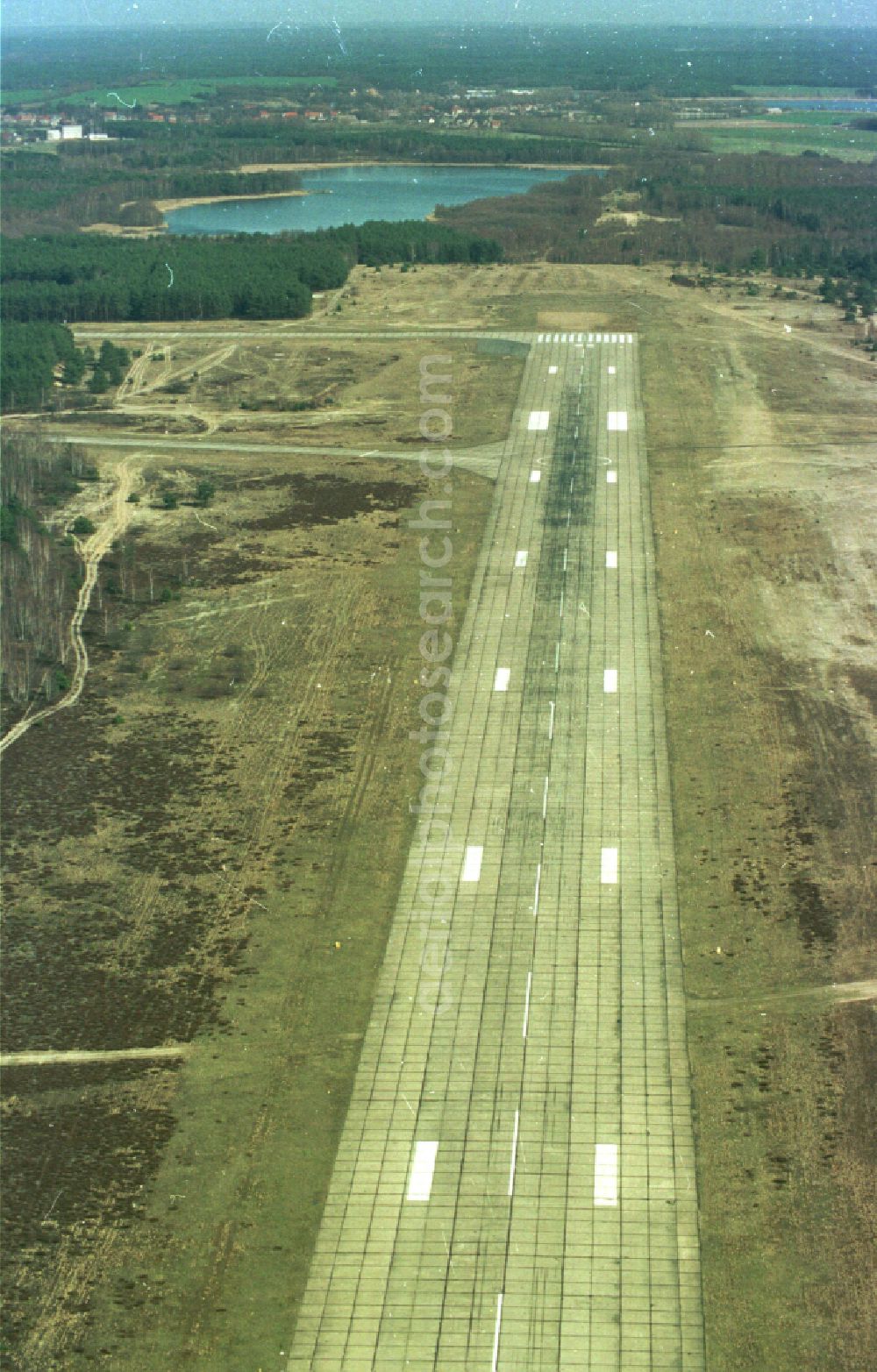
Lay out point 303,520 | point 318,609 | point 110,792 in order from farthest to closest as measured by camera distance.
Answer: point 303,520
point 318,609
point 110,792

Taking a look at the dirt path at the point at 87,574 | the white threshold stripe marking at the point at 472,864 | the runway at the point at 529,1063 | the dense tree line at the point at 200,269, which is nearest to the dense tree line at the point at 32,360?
the dense tree line at the point at 200,269

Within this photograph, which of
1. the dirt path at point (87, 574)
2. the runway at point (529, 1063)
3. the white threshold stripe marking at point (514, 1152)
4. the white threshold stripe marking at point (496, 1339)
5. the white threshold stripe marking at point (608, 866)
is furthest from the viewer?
the dirt path at point (87, 574)

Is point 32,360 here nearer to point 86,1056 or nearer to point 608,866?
point 608,866

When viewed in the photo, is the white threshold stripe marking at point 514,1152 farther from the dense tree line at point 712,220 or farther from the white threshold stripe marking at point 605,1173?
the dense tree line at point 712,220

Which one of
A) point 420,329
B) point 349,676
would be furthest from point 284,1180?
point 420,329

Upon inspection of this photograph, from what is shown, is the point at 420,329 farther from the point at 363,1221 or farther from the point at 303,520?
the point at 363,1221

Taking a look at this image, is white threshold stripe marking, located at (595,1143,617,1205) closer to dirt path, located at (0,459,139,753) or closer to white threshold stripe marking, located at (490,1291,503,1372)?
white threshold stripe marking, located at (490,1291,503,1372)
